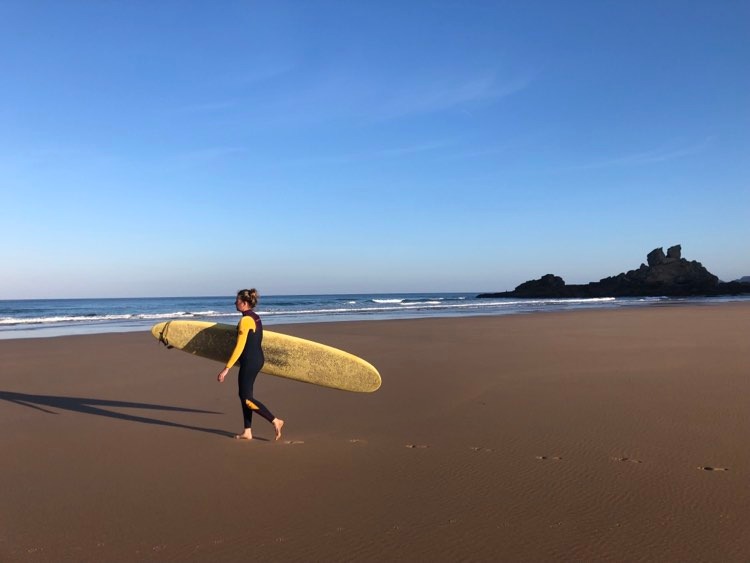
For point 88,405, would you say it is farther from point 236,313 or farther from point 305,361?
point 236,313

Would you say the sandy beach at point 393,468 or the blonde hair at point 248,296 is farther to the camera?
the blonde hair at point 248,296

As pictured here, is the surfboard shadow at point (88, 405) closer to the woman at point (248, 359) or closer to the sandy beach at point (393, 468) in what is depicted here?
the sandy beach at point (393, 468)

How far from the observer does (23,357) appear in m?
10.9

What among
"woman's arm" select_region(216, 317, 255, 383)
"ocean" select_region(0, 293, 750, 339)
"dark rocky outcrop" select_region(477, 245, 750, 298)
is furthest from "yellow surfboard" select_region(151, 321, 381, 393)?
"dark rocky outcrop" select_region(477, 245, 750, 298)

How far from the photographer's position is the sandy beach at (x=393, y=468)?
2.94 meters

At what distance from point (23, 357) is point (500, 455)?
417 inches

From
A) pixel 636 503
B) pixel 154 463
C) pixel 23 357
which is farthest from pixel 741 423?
pixel 23 357

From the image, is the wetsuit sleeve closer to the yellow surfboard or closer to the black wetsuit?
the black wetsuit

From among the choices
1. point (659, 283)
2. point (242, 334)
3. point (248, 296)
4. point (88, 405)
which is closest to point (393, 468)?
point (242, 334)

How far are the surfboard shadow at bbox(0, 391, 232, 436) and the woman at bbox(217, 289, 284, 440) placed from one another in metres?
0.80

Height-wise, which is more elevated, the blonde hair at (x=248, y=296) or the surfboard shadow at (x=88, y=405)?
the blonde hair at (x=248, y=296)

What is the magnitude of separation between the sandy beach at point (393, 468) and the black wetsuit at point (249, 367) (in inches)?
11.7

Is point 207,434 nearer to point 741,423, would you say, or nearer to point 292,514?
point 292,514

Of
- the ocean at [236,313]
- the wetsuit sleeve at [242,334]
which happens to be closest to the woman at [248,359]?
the wetsuit sleeve at [242,334]
